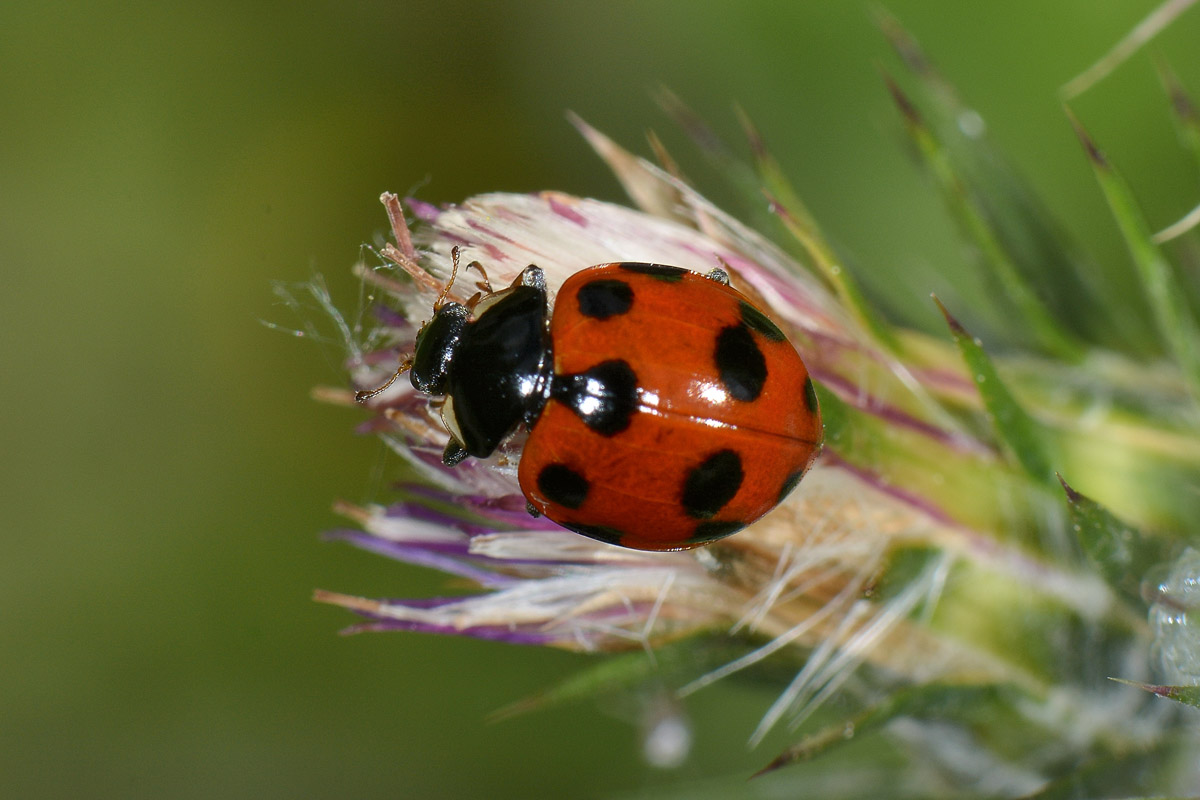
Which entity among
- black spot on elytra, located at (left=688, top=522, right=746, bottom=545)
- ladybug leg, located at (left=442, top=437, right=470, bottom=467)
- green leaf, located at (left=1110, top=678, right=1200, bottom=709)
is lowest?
green leaf, located at (left=1110, top=678, right=1200, bottom=709)

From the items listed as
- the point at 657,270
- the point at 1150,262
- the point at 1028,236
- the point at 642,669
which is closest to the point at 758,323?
the point at 657,270

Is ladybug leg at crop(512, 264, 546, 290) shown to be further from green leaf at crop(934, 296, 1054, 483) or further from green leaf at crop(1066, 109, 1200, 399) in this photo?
green leaf at crop(1066, 109, 1200, 399)

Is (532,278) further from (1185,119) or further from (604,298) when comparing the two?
(1185,119)

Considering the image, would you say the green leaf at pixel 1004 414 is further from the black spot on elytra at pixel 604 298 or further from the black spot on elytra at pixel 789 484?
the black spot on elytra at pixel 604 298

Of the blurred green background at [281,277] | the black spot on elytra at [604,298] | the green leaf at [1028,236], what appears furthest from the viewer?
the blurred green background at [281,277]

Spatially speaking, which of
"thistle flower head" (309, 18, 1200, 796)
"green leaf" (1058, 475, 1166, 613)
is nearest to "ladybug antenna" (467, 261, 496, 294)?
"thistle flower head" (309, 18, 1200, 796)

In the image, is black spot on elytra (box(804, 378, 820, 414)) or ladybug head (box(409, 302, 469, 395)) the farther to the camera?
ladybug head (box(409, 302, 469, 395))

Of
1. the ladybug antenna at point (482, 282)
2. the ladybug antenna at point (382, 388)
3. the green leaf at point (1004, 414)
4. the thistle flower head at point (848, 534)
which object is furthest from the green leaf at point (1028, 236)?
the ladybug antenna at point (382, 388)
